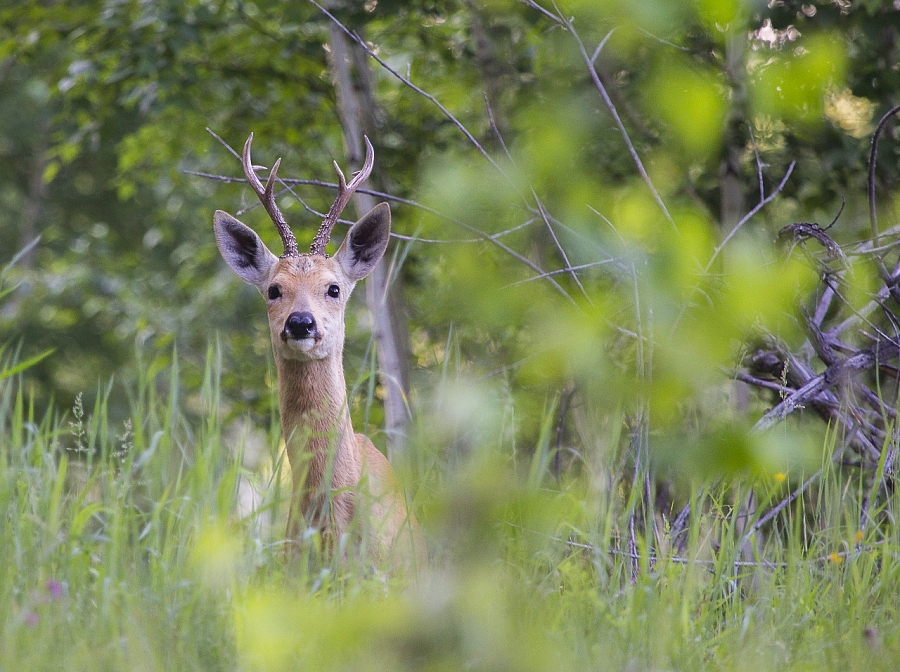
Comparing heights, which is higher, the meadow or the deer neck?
the meadow

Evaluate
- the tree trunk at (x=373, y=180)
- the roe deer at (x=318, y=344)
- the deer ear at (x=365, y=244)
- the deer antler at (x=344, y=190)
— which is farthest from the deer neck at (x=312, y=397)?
the tree trunk at (x=373, y=180)

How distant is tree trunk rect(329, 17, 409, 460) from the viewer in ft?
19.1

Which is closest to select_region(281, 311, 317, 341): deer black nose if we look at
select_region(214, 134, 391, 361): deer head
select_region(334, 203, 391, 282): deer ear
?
select_region(214, 134, 391, 361): deer head

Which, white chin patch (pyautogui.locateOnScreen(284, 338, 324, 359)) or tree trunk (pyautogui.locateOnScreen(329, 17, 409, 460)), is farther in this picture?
tree trunk (pyautogui.locateOnScreen(329, 17, 409, 460))

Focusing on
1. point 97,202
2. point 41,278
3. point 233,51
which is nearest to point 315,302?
point 233,51

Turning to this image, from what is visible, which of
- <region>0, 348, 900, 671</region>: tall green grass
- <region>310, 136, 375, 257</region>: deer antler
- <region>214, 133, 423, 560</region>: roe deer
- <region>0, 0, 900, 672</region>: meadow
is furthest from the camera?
<region>310, 136, 375, 257</region>: deer antler

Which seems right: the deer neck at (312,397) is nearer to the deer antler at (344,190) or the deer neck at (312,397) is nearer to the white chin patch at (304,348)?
the white chin patch at (304,348)

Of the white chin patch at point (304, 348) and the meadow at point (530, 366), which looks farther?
the white chin patch at point (304, 348)

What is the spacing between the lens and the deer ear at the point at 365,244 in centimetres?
473

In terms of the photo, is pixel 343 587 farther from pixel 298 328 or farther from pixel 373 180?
pixel 373 180

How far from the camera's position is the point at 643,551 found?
106 inches

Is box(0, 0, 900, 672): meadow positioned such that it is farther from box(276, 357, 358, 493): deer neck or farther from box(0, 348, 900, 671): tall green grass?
box(276, 357, 358, 493): deer neck

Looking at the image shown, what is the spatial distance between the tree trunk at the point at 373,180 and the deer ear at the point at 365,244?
82 centimetres

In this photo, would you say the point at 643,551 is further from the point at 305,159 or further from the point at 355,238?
the point at 305,159
